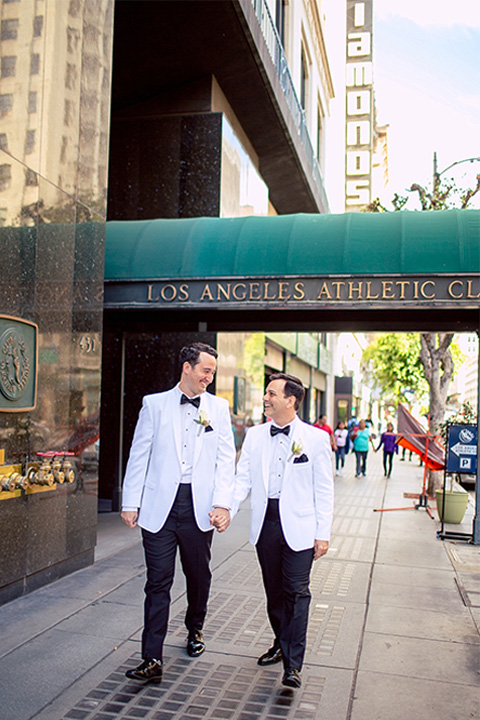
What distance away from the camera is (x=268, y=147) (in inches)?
651

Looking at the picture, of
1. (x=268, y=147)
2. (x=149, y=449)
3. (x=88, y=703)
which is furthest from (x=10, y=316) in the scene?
(x=268, y=147)

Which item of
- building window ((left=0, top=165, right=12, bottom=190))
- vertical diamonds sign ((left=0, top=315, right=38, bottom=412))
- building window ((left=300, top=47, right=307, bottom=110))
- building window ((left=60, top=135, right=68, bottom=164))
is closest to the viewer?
vertical diamonds sign ((left=0, top=315, right=38, bottom=412))

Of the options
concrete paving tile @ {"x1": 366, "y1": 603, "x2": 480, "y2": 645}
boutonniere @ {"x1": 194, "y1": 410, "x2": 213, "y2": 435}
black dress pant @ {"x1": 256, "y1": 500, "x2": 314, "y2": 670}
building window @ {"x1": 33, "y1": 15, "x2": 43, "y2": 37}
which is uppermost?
building window @ {"x1": 33, "y1": 15, "x2": 43, "y2": 37}

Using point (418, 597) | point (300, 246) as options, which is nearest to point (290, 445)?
point (418, 597)

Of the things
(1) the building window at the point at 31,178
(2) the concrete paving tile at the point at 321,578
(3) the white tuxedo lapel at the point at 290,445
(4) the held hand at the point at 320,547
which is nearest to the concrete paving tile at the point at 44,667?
(4) the held hand at the point at 320,547

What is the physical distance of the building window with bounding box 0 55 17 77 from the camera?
5988 mm

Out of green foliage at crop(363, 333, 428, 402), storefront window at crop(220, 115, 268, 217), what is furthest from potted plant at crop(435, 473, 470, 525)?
green foliage at crop(363, 333, 428, 402)

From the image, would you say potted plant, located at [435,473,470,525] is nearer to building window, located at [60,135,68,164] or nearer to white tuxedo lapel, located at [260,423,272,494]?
white tuxedo lapel, located at [260,423,272,494]

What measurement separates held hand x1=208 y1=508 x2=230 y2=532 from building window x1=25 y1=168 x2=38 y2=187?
3678mm

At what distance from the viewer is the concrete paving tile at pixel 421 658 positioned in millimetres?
4492

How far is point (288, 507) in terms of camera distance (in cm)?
423

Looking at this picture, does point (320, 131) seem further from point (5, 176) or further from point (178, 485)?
point (178, 485)

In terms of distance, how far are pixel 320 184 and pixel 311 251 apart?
1487 centimetres

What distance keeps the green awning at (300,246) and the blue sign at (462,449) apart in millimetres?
2502
